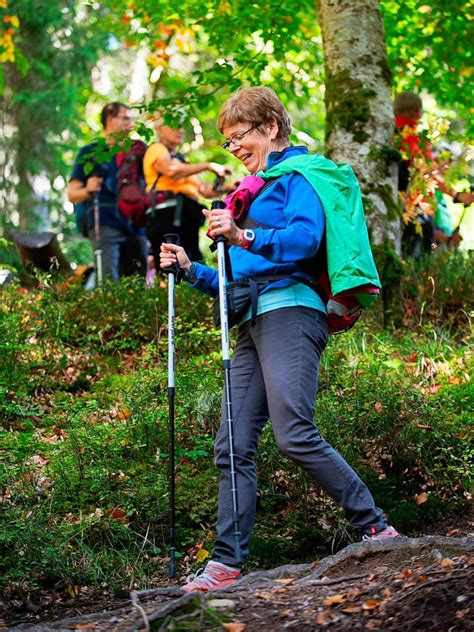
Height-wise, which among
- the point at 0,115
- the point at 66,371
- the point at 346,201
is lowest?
the point at 66,371

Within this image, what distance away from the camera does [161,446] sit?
19.6 ft

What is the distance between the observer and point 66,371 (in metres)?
7.50

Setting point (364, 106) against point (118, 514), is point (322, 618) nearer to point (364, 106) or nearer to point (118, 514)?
point (118, 514)

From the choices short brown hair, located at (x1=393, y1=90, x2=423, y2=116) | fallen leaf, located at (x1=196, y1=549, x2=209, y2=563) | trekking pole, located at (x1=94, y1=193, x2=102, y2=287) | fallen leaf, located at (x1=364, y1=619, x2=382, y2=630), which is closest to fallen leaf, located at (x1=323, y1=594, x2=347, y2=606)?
fallen leaf, located at (x1=364, y1=619, x2=382, y2=630)

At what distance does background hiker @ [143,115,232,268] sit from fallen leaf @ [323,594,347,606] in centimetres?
595

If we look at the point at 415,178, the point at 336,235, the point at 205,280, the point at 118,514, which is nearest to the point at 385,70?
the point at 415,178

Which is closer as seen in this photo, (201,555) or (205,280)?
(205,280)

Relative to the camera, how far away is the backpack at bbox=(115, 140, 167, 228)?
9438mm

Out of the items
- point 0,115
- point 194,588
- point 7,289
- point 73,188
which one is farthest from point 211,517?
point 0,115

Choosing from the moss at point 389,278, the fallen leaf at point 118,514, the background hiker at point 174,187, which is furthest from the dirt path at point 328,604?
the background hiker at point 174,187

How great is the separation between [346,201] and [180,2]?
22.9ft

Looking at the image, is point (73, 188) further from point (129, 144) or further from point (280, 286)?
point (280, 286)

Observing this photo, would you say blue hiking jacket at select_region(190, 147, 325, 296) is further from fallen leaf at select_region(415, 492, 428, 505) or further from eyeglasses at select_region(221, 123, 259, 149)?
fallen leaf at select_region(415, 492, 428, 505)

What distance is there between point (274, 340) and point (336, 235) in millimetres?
574
